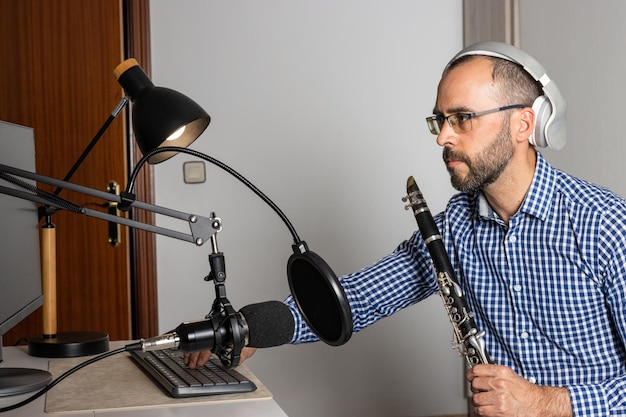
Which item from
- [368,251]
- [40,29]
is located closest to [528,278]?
[368,251]

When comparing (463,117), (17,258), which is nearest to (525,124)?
(463,117)

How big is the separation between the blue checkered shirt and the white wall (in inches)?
65.8

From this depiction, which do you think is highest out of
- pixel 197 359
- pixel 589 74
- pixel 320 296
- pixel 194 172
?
pixel 589 74

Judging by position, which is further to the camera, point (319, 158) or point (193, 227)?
point (319, 158)

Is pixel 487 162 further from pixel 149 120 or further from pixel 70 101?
pixel 70 101

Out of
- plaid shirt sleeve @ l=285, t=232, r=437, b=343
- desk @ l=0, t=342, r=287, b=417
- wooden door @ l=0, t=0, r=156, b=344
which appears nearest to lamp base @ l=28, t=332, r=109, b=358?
desk @ l=0, t=342, r=287, b=417

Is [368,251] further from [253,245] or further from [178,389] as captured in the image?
[178,389]

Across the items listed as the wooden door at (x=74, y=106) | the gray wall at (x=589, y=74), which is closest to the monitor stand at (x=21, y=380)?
the wooden door at (x=74, y=106)

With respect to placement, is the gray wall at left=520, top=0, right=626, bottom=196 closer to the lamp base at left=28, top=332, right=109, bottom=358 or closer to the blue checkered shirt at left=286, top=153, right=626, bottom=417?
the blue checkered shirt at left=286, top=153, right=626, bottom=417

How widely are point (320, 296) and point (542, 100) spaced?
89 cm

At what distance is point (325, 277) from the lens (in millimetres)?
1237

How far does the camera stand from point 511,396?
159 cm

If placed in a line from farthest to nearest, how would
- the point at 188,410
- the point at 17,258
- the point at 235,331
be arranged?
the point at 17,258, the point at 188,410, the point at 235,331

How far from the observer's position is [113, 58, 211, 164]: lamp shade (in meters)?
1.57
